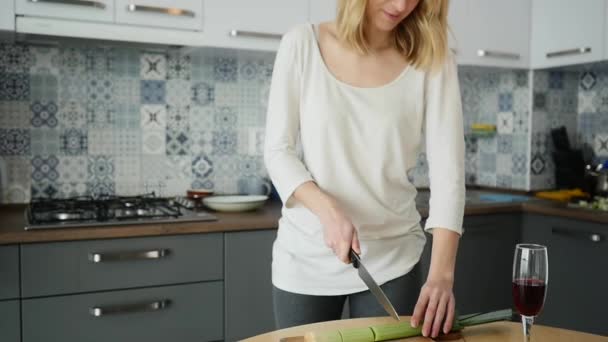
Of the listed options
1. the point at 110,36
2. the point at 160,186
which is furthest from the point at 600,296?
the point at 110,36

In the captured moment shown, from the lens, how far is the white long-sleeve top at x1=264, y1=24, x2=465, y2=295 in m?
1.30

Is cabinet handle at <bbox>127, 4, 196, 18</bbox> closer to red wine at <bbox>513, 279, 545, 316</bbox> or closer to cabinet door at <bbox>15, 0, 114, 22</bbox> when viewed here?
cabinet door at <bbox>15, 0, 114, 22</bbox>

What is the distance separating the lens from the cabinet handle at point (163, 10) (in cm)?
209

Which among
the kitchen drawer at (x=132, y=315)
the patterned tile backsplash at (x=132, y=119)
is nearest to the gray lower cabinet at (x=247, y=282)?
the kitchen drawer at (x=132, y=315)

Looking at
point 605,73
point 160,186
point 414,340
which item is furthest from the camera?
point 605,73

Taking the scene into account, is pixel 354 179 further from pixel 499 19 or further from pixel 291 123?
pixel 499 19

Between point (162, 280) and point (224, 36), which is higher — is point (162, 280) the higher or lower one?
the lower one

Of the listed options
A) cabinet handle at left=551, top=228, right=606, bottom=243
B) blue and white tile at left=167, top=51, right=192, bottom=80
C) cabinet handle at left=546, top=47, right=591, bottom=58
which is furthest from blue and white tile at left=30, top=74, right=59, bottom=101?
cabinet handle at left=546, top=47, right=591, bottom=58

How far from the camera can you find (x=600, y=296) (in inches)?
93.0

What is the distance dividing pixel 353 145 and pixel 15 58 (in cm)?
158

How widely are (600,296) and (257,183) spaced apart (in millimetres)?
1439

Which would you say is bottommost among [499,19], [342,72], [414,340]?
[414,340]

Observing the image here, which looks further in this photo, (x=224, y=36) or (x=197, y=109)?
(x=197, y=109)

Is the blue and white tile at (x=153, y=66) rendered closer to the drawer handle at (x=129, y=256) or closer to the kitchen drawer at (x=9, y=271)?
the drawer handle at (x=129, y=256)
